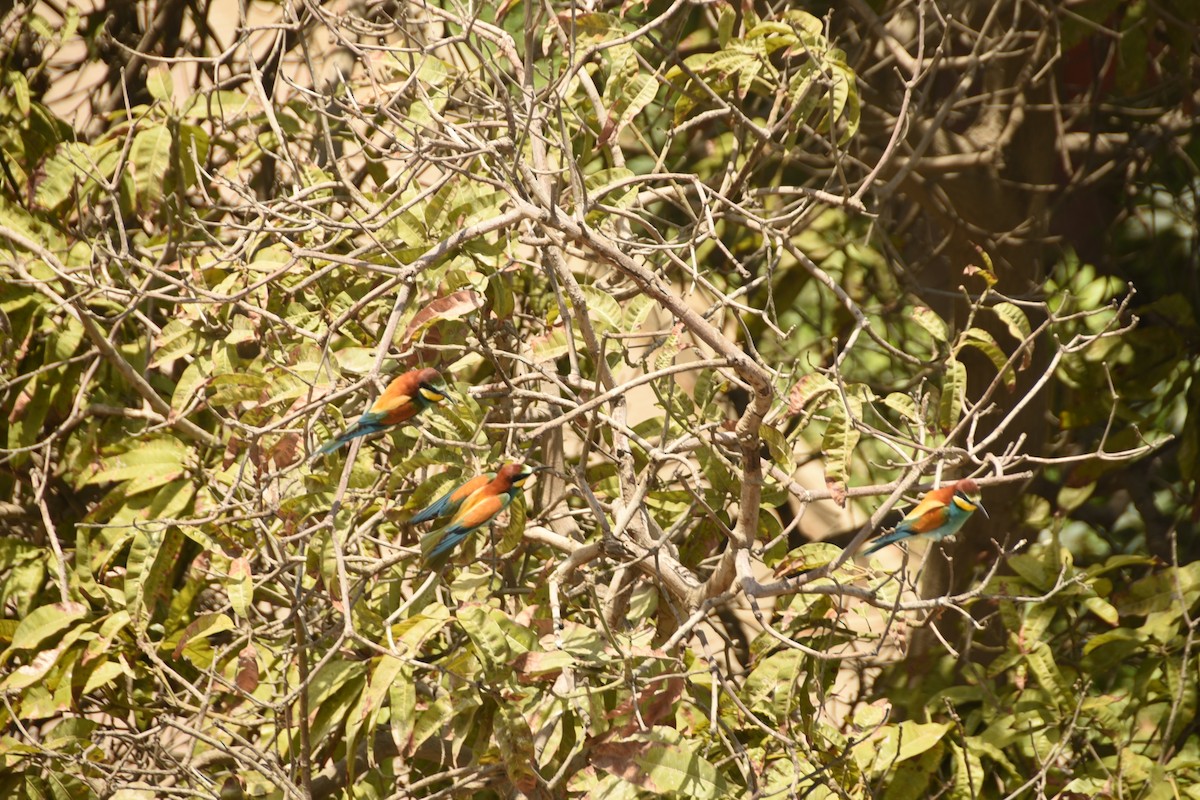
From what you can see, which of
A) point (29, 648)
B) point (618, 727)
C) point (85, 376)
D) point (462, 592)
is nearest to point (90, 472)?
point (85, 376)

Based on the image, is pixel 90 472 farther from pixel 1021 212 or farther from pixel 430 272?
pixel 1021 212

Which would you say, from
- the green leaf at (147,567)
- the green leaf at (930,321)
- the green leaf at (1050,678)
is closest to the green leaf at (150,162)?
the green leaf at (147,567)

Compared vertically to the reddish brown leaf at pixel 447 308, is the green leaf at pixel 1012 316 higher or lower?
lower

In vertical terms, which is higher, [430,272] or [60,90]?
[430,272]

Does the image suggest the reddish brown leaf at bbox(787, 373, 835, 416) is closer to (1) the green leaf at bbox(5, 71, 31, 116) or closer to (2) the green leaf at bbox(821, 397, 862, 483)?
(2) the green leaf at bbox(821, 397, 862, 483)

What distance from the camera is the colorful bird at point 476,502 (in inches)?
76.8

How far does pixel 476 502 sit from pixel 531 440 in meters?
0.70

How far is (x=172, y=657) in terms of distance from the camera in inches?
111

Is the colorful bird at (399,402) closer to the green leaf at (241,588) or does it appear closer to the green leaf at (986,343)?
the green leaf at (241,588)

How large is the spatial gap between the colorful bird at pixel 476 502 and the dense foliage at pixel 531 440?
0.15 m

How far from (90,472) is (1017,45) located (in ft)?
10.1

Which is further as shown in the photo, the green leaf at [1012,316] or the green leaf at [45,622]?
the green leaf at [45,622]

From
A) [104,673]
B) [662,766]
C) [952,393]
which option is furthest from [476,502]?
[104,673]

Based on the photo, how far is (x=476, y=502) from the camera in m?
1.97
